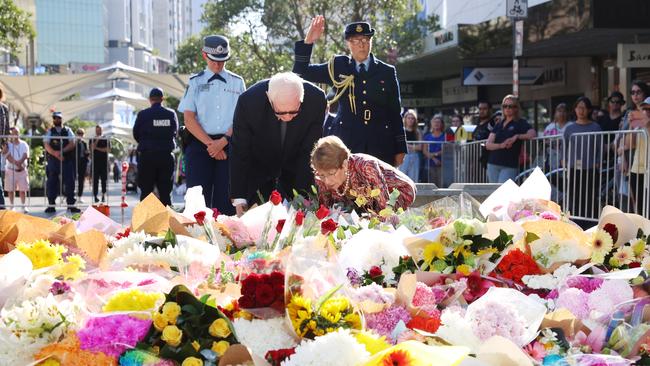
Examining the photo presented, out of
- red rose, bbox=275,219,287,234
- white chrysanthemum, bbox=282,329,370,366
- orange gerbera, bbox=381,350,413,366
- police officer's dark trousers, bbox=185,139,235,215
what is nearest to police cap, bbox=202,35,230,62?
police officer's dark trousers, bbox=185,139,235,215

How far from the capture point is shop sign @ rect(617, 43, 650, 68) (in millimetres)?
15844

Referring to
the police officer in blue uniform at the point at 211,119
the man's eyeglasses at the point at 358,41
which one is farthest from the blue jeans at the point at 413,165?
the man's eyeglasses at the point at 358,41

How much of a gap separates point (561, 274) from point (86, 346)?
163 cm

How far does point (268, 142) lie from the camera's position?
7.02m

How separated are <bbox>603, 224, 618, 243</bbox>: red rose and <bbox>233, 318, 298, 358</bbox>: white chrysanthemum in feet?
5.64

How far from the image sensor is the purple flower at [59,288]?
2932 mm

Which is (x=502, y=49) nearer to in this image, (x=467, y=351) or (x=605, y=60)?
(x=605, y=60)

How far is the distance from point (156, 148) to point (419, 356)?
33.0ft

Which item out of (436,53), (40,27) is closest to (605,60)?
(436,53)

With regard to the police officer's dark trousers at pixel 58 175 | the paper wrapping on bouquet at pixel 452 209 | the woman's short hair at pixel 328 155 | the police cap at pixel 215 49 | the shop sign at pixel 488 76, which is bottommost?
the police officer's dark trousers at pixel 58 175

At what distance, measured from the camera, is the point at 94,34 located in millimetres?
141250

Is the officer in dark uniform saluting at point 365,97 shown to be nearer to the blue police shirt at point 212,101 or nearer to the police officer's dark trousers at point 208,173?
the blue police shirt at point 212,101

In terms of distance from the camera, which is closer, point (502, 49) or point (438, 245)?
point (438, 245)

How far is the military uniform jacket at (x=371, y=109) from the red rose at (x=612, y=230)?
3990mm
